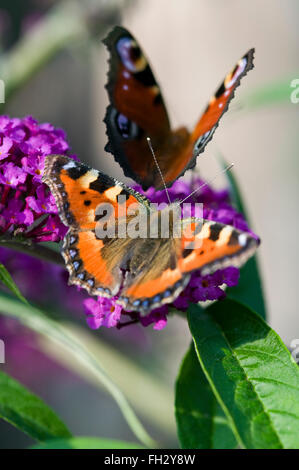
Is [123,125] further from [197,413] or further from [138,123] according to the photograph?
[197,413]

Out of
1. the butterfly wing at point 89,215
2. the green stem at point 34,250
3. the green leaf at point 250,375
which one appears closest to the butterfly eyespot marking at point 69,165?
the butterfly wing at point 89,215

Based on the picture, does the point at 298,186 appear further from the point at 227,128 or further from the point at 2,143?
the point at 2,143

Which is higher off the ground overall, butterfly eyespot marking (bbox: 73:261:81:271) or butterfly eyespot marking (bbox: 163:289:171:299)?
butterfly eyespot marking (bbox: 73:261:81:271)

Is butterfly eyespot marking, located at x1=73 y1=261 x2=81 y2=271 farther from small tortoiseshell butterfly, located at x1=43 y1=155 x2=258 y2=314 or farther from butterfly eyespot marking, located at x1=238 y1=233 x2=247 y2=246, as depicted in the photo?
butterfly eyespot marking, located at x1=238 y1=233 x2=247 y2=246

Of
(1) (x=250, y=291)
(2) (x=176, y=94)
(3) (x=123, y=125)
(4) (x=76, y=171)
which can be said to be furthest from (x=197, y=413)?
(2) (x=176, y=94)

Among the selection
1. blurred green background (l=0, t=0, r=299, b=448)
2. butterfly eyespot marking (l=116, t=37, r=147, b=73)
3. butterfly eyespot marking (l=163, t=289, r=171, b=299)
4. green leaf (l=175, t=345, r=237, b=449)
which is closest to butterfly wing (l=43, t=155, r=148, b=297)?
butterfly eyespot marking (l=163, t=289, r=171, b=299)

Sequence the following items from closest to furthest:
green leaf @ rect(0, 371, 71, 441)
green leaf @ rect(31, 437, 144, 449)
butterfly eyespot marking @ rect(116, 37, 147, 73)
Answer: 1. green leaf @ rect(31, 437, 144, 449)
2. green leaf @ rect(0, 371, 71, 441)
3. butterfly eyespot marking @ rect(116, 37, 147, 73)

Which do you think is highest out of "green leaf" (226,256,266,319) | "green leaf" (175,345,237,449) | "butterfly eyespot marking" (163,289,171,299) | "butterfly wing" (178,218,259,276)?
"butterfly wing" (178,218,259,276)
